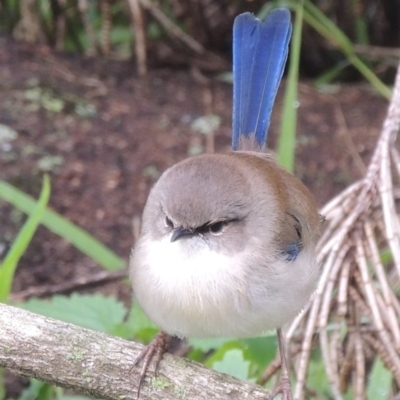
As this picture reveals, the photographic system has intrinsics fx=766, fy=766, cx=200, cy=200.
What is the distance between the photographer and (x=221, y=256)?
236 centimetres

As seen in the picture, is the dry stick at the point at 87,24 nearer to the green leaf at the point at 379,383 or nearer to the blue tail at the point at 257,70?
the blue tail at the point at 257,70

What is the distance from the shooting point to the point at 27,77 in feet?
16.1

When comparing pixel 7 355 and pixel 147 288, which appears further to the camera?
pixel 147 288

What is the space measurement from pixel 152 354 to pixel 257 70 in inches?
54.1

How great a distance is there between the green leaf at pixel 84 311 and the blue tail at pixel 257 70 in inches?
33.3

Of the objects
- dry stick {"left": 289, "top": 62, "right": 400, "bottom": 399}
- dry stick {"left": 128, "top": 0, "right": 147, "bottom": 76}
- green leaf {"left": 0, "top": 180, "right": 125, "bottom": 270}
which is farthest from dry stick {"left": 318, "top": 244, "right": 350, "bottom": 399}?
dry stick {"left": 128, "top": 0, "right": 147, "bottom": 76}

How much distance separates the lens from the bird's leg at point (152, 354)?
2.26 metres

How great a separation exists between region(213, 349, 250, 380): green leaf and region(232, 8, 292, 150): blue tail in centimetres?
89

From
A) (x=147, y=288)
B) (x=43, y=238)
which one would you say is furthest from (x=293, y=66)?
(x=43, y=238)

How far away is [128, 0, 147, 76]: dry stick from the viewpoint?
4906 mm

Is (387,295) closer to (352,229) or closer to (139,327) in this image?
(352,229)

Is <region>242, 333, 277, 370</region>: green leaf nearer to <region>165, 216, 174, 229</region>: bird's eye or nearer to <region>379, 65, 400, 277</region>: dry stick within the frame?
<region>379, 65, 400, 277</region>: dry stick

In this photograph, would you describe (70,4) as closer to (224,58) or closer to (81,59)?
(81,59)

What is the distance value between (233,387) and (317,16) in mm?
3216
